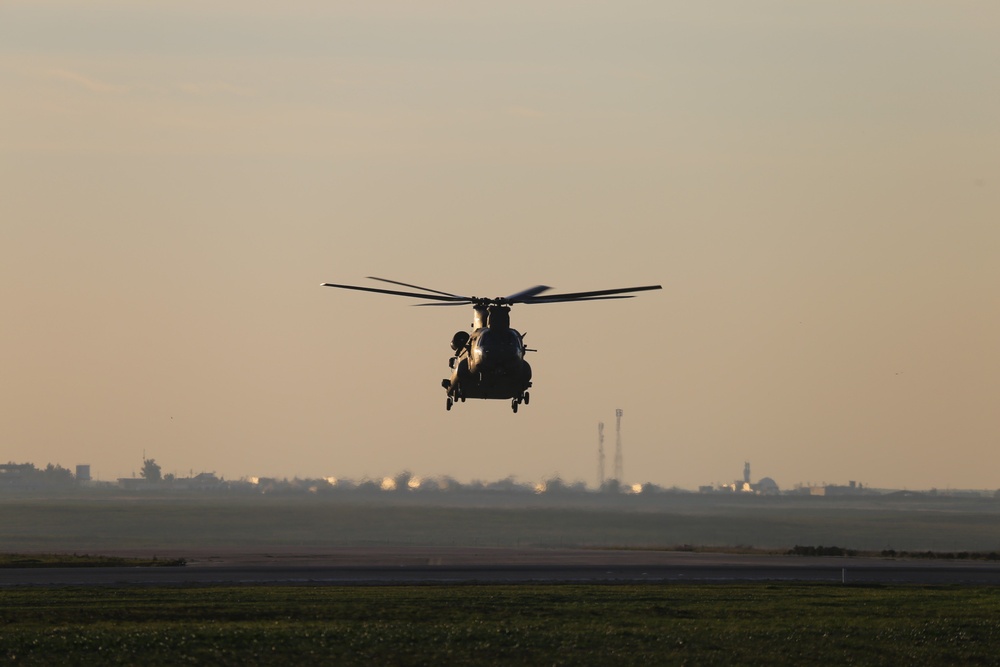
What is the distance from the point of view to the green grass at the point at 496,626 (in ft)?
125

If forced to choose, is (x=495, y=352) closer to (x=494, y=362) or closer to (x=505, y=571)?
(x=494, y=362)

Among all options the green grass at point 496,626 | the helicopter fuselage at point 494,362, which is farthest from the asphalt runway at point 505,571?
the helicopter fuselage at point 494,362

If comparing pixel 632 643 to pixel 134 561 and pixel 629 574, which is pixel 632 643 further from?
pixel 134 561

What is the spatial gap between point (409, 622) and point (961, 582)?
2778 cm

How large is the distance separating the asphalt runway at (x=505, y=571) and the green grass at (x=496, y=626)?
5.00 m

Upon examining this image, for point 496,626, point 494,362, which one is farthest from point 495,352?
point 496,626

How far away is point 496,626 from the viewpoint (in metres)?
43.1

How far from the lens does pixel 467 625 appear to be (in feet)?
142

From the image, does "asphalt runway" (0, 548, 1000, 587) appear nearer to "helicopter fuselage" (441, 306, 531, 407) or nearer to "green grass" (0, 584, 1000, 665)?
"green grass" (0, 584, 1000, 665)

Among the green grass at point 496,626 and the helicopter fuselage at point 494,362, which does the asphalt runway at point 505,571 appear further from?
the helicopter fuselage at point 494,362

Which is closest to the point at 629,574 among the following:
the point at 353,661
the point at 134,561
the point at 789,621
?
the point at 789,621

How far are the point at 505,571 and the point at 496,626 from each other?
24.0 metres

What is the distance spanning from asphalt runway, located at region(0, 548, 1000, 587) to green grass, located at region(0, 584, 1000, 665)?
500 centimetres

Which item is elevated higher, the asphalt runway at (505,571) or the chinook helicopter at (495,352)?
the chinook helicopter at (495,352)
